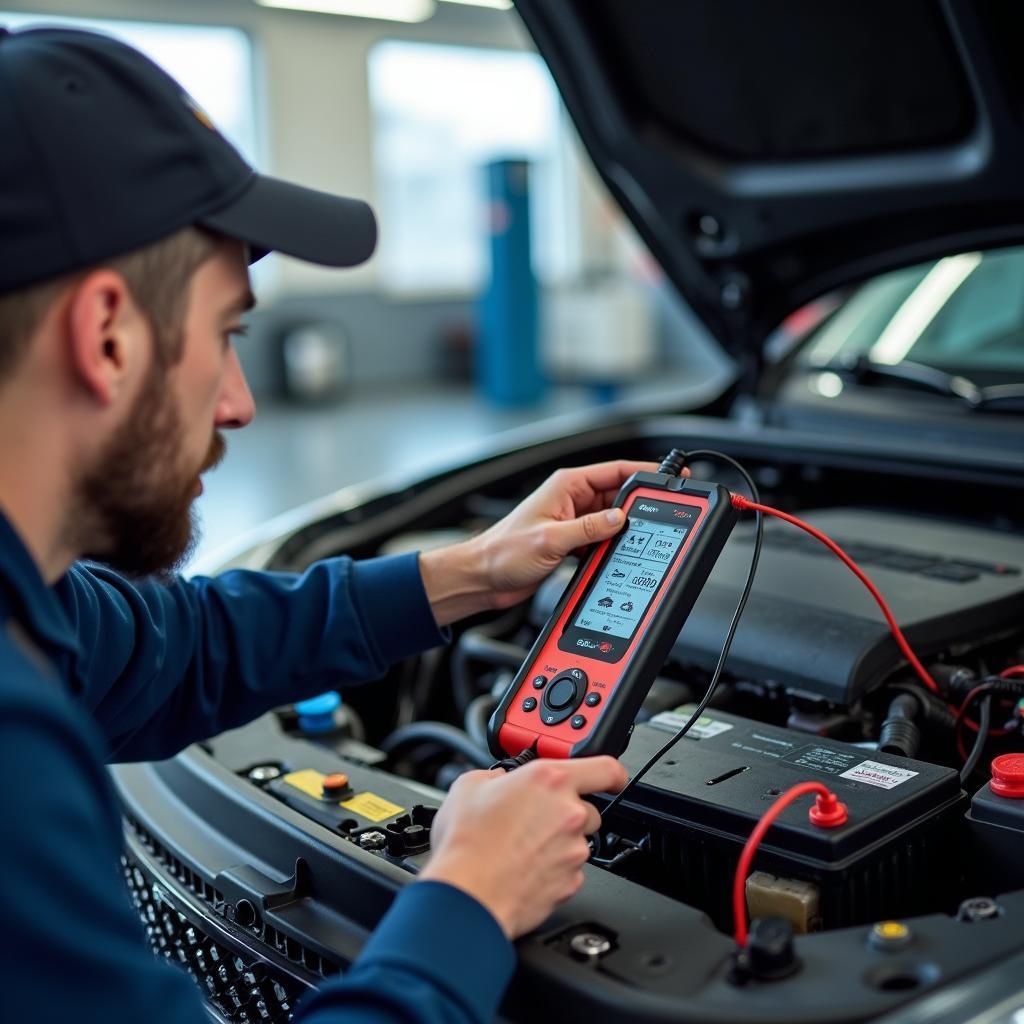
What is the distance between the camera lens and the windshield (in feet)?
7.17

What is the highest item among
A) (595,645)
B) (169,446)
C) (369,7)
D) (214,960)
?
(369,7)

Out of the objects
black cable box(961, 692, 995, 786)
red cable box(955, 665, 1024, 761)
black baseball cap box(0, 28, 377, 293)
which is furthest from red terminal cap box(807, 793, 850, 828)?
black baseball cap box(0, 28, 377, 293)

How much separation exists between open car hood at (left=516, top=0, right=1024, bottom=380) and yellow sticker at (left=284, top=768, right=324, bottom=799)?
1167mm

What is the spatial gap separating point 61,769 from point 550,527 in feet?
2.25

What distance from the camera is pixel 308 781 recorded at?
54.8 inches

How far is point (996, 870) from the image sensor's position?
1099 mm

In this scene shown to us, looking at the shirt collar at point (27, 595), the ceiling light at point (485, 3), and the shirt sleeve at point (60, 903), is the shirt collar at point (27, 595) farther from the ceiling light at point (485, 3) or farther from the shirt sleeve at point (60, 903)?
the ceiling light at point (485, 3)

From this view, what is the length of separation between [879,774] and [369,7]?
28.8ft

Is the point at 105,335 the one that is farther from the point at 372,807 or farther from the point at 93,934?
the point at 372,807

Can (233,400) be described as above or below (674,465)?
above

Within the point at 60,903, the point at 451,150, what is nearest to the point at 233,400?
the point at 60,903

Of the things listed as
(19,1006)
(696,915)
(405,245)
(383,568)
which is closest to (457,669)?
(383,568)

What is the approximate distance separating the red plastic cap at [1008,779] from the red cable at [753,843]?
0.17 m

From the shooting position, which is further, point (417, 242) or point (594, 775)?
point (417, 242)
